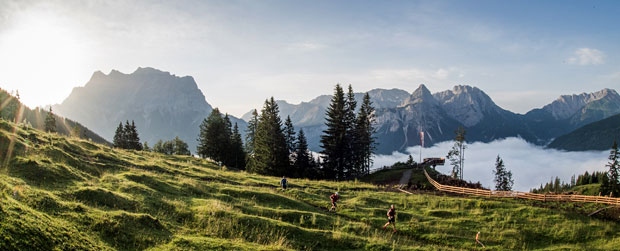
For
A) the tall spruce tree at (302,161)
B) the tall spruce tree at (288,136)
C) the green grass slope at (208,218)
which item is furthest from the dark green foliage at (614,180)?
the tall spruce tree at (288,136)

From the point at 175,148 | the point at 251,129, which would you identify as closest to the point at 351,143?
the point at 251,129

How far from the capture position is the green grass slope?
9641mm

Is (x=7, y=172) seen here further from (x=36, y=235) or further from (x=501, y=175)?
(x=501, y=175)

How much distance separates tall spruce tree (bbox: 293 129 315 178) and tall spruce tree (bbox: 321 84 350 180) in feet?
11.7

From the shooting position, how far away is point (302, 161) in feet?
204

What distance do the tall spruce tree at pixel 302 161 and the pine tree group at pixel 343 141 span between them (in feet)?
11.1

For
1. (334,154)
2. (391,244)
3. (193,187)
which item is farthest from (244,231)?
(334,154)

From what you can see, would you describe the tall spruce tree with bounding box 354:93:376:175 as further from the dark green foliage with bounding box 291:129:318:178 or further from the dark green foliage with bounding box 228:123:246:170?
the dark green foliage with bounding box 228:123:246:170

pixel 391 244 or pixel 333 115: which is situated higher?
pixel 333 115

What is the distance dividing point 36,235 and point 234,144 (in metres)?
71.5

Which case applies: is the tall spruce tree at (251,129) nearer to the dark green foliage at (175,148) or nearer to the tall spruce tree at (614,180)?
the dark green foliage at (175,148)

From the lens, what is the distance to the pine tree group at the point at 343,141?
60844 millimetres

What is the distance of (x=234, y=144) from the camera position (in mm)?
77500

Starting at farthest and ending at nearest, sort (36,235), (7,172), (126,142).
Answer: (126,142), (7,172), (36,235)
